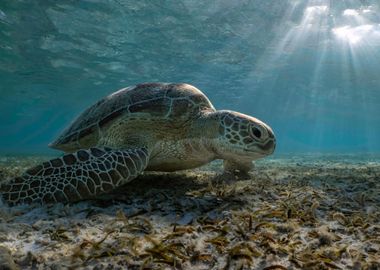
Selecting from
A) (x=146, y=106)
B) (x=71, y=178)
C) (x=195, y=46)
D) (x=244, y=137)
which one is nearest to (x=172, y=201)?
(x=71, y=178)

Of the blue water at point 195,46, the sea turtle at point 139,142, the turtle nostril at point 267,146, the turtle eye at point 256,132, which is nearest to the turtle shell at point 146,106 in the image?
the sea turtle at point 139,142

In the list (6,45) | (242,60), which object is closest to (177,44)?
(242,60)

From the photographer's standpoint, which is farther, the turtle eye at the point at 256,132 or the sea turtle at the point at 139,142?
the turtle eye at the point at 256,132

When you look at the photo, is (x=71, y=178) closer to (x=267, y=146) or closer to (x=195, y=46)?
(x=267, y=146)

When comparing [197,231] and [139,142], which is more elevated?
[139,142]

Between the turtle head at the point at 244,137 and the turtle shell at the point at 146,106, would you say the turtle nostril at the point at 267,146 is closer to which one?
the turtle head at the point at 244,137

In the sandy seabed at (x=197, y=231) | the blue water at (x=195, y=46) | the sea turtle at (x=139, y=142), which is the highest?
the blue water at (x=195, y=46)

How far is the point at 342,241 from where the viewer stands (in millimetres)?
2023

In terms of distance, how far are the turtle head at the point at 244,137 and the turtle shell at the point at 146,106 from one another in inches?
24.3

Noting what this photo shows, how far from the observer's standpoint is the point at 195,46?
20797 mm

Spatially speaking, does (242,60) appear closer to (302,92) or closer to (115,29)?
(115,29)

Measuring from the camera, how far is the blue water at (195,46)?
15.5m

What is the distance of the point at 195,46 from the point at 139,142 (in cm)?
1828

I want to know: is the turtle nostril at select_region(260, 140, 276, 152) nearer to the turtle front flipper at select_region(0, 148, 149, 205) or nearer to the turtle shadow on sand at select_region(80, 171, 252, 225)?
the turtle shadow on sand at select_region(80, 171, 252, 225)
